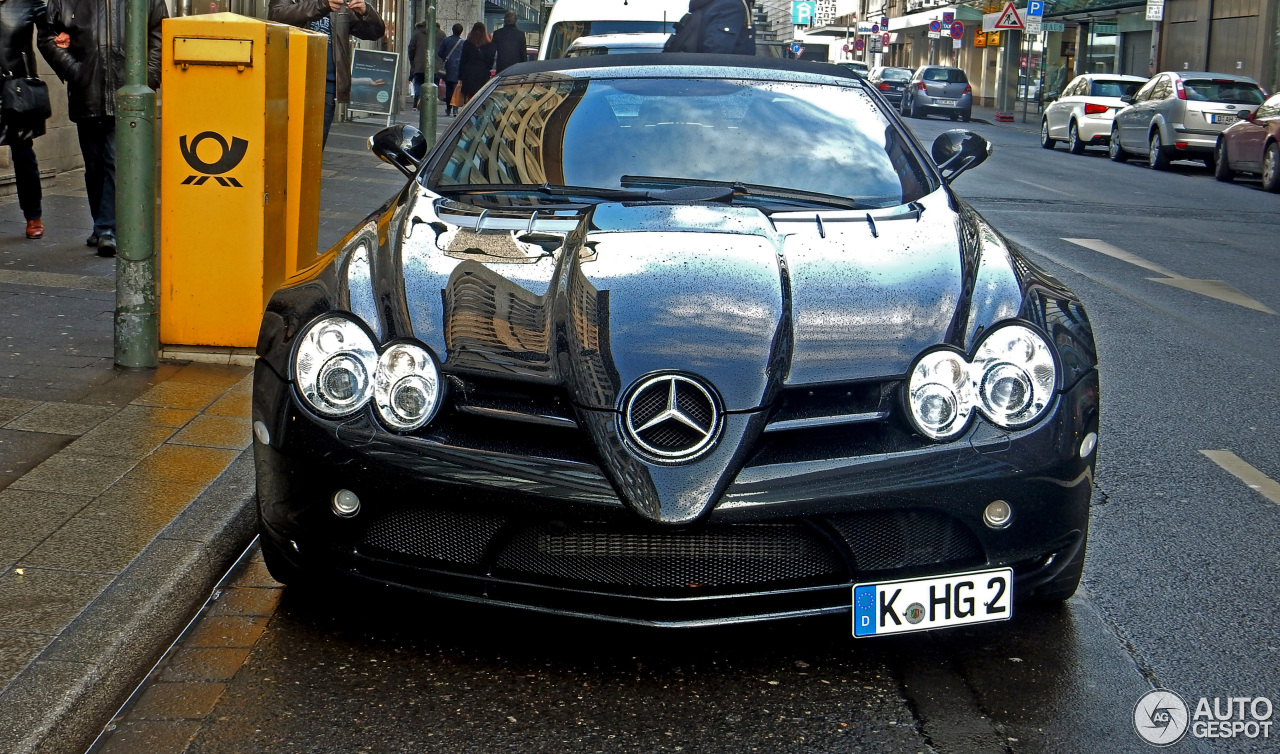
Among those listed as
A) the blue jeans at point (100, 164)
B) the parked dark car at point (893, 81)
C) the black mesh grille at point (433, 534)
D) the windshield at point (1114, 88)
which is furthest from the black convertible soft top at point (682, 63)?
the parked dark car at point (893, 81)

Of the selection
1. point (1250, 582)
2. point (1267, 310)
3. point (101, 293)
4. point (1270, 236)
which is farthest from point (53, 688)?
point (1270, 236)

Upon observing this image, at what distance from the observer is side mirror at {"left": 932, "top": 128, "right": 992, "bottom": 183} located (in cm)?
498

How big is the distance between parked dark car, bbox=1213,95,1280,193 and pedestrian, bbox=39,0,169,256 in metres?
15.8

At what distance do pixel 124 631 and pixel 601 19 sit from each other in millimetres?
13505

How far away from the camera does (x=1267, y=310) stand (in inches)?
361

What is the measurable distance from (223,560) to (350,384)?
0.91 metres

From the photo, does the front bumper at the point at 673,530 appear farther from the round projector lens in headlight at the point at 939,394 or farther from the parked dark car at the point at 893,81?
the parked dark car at the point at 893,81

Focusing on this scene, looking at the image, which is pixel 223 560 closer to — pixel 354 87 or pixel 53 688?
pixel 53 688

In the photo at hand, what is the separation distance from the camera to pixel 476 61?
2280cm

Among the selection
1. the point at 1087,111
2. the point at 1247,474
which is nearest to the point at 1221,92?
the point at 1087,111

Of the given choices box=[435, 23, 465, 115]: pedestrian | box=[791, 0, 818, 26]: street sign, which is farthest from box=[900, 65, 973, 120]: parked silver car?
box=[791, 0, 818, 26]: street sign

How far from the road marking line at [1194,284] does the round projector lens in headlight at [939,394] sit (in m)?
6.59

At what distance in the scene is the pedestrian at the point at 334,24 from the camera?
8.96 metres

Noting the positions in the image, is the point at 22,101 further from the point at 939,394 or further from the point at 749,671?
the point at 939,394
